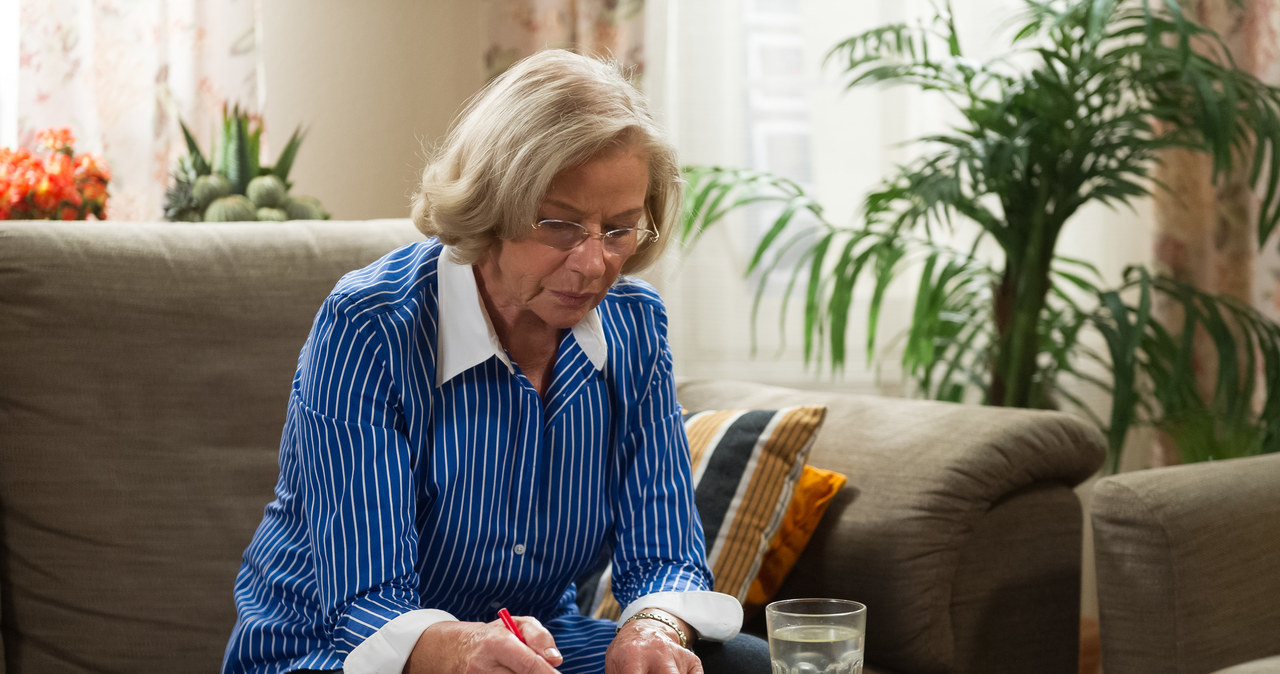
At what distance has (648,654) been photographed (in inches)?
42.5

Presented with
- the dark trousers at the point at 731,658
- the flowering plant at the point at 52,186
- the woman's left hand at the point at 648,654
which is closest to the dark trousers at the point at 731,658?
the dark trousers at the point at 731,658

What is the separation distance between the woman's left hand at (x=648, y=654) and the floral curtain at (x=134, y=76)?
161 centimetres

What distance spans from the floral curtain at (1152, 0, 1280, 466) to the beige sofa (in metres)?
1.09

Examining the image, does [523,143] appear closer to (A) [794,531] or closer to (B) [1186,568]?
(A) [794,531]

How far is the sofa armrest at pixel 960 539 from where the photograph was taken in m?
1.50

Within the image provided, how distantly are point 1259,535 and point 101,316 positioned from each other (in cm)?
146

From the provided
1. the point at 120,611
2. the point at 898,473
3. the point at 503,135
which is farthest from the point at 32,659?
the point at 898,473

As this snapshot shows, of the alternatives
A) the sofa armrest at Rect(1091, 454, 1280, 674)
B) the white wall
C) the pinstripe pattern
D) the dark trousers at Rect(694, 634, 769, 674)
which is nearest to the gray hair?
the pinstripe pattern

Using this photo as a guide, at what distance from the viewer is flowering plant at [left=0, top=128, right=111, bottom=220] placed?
1688 mm

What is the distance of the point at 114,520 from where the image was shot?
4.72 feet

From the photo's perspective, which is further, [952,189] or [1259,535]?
[952,189]

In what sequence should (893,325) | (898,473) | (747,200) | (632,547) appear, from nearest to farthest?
(632,547) → (898,473) → (747,200) → (893,325)

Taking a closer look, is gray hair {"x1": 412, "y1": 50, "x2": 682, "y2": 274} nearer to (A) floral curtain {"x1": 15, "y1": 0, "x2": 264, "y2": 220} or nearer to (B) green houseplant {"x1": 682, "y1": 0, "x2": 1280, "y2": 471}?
(B) green houseplant {"x1": 682, "y1": 0, "x2": 1280, "y2": 471}

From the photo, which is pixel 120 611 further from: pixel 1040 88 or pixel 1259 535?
pixel 1040 88
